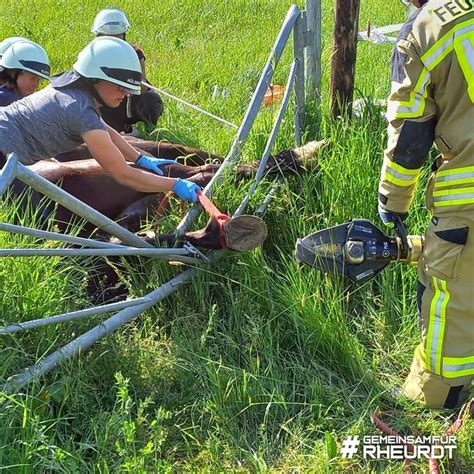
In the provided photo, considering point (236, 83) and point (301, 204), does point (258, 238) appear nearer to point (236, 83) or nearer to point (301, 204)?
point (301, 204)

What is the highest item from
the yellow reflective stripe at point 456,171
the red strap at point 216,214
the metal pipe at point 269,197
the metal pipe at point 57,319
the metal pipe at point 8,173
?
the metal pipe at point 8,173

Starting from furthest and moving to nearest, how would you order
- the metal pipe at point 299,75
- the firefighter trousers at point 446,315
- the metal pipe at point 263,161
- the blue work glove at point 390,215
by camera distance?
1. the metal pipe at point 299,75
2. the metal pipe at point 263,161
3. the blue work glove at point 390,215
4. the firefighter trousers at point 446,315

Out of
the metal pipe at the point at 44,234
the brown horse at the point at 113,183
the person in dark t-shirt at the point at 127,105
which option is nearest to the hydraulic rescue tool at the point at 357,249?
the brown horse at the point at 113,183

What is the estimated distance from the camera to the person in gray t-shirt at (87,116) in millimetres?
3168

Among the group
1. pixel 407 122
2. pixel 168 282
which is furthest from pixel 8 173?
pixel 407 122

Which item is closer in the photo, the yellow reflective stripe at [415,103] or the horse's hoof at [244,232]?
the yellow reflective stripe at [415,103]

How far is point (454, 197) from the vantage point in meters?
2.41

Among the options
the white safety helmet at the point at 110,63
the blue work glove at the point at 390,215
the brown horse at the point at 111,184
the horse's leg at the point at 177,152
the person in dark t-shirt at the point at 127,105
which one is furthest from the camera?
the person in dark t-shirt at the point at 127,105

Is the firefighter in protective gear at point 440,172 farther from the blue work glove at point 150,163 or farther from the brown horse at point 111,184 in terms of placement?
the blue work glove at point 150,163

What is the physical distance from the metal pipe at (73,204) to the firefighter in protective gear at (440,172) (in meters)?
1.15

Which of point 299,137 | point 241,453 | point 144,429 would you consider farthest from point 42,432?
point 299,137

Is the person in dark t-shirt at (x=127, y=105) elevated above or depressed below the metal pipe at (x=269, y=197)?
above

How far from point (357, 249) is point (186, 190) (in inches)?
36.9

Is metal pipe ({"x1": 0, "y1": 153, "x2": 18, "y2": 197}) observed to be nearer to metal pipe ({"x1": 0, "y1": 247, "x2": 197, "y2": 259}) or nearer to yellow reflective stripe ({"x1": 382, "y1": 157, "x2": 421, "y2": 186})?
metal pipe ({"x1": 0, "y1": 247, "x2": 197, "y2": 259})
